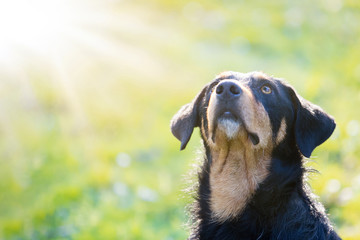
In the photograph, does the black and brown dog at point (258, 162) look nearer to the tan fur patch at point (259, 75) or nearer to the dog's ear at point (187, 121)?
the tan fur patch at point (259, 75)

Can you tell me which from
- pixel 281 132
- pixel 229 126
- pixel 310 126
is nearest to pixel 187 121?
pixel 229 126

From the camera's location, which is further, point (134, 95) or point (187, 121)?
point (134, 95)

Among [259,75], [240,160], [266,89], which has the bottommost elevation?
[240,160]

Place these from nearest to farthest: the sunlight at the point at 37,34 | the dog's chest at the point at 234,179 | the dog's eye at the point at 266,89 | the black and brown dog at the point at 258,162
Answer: the black and brown dog at the point at 258,162 < the dog's chest at the point at 234,179 < the dog's eye at the point at 266,89 < the sunlight at the point at 37,34

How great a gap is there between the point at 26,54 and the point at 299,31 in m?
6.62

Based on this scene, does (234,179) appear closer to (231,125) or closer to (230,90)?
(231,125)

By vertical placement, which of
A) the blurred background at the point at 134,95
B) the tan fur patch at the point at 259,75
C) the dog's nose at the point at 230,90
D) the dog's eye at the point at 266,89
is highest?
the blurred background at the point at 134,95

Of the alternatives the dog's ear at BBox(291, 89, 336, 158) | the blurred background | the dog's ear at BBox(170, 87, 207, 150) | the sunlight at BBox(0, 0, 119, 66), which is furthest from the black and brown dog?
the sunlight at BBox(0, 0, 119, 66)

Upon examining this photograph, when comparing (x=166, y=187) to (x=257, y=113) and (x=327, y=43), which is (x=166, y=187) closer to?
(x=257, y=113)

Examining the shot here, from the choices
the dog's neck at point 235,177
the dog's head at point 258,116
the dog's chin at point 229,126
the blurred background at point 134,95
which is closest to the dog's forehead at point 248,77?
the dog's head at point 258,116

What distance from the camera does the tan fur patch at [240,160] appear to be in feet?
15.4

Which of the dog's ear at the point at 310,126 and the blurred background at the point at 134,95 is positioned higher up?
the blurred background at the point at 134,95

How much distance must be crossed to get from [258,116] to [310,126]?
53cm

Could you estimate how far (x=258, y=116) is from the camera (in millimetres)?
4699
